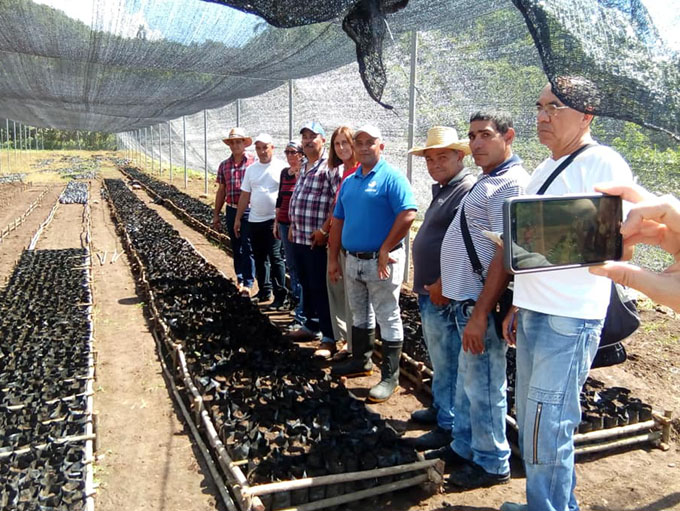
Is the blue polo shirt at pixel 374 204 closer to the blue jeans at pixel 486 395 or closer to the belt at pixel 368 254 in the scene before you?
the belt at pixel 368 254

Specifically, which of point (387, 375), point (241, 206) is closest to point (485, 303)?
point (387, 375)

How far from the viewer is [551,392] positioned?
210 cm

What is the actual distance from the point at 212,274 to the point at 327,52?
2989 millimetres

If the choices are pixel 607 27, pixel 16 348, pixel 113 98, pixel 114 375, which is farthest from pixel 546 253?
pixel 113 98

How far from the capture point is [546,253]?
1456 mm

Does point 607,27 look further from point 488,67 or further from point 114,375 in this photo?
point 114,375

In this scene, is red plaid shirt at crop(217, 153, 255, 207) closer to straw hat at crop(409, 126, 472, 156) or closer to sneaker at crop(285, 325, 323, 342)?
sneaker at crop(285, 325, 323, 342)

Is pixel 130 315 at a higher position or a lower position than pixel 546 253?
lower

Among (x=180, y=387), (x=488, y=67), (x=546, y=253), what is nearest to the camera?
(x=546, y=253)

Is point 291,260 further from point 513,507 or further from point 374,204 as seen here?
point 513,507

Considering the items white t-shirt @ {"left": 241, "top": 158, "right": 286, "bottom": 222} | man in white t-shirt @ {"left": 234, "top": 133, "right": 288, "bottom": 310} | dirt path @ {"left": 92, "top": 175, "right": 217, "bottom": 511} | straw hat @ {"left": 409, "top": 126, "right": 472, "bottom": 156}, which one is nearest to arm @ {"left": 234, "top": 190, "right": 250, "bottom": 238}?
man in white t-shirt @ {"left": 234, "top": 133, "right": 288, "bottom": 310}

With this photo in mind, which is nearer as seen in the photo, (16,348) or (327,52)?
(16,348)

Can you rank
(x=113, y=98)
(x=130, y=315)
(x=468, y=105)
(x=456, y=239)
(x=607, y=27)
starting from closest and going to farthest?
1. (x=607, y=27)
2. (x=456, y=239)
3. (x=468, y=105)
4. (x=130, y=315)
5. (x=113, y=98)

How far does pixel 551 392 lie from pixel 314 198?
2.90 metres
